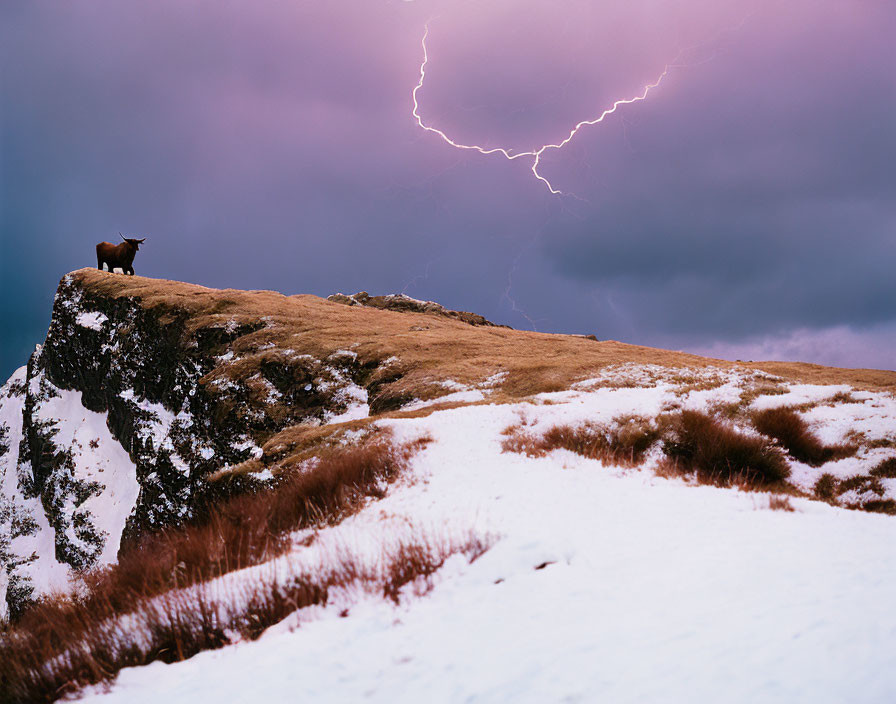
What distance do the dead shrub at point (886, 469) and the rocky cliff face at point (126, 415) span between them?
13393mm

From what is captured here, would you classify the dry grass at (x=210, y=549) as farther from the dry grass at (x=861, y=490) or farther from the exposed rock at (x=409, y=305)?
the exposed rock at (x=409, y=305)

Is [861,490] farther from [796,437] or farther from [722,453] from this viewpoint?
[722,453]

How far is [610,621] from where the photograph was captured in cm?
277

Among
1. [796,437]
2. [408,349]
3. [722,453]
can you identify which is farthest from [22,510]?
[796,437]

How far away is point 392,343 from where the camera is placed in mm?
27828

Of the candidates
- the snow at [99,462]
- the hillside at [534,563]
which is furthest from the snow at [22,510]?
the hillside at [534,563]

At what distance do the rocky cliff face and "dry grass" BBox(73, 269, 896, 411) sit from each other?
1.93ft

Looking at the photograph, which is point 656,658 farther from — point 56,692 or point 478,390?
point 478,390

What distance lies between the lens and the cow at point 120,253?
176ft

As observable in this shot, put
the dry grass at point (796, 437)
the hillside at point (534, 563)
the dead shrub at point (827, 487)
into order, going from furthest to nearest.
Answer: the dry grass at point (796, 437), the dead shrub at point (827, 487), the hillside at point (534, 563)

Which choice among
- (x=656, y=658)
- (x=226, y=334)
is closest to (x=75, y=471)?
(x=226, y=334)

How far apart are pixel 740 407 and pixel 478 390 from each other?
10299 millimetres

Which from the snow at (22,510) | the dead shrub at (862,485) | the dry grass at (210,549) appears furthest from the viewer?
the snow at (22,510)

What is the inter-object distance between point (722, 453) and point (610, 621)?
6.01 meters
